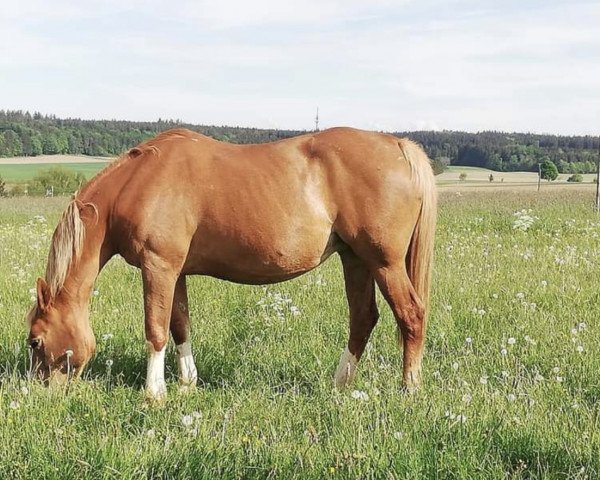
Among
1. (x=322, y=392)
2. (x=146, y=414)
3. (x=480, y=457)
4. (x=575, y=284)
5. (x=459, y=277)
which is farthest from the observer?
(x=459, y=277)

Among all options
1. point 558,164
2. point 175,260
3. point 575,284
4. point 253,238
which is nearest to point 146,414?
point 175,260

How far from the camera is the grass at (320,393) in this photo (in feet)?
10.0

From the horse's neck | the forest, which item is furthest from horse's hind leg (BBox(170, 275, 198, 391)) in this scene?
the forest

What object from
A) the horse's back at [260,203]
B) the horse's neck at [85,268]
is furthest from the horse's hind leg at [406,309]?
the horse's neck at [85,268]

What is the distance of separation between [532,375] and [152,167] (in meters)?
3.22

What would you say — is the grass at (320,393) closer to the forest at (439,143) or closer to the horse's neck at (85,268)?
the horse's neck at (85,268)

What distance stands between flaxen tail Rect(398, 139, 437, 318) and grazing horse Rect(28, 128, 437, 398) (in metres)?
0.01

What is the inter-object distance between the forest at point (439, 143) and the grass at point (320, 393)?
218 feet

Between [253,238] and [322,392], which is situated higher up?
[253,238]

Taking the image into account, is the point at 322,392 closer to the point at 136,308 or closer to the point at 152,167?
the point at 152,167

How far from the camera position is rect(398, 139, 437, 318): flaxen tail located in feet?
15.1

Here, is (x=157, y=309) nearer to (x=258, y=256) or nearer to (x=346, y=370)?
(x=258, y=256)

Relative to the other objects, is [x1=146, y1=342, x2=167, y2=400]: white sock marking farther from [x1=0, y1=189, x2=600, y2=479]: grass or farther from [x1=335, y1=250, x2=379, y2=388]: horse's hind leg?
[x1=335, y1=250, x2=379, y2=388]: horse's hind leg

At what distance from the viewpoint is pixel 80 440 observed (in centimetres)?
331
